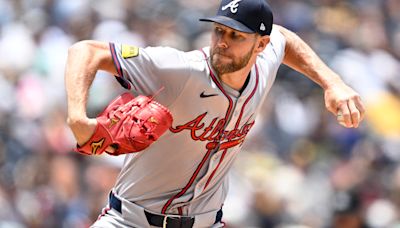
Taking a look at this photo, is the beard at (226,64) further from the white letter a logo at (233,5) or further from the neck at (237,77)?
the white letter a logo at (233,5)

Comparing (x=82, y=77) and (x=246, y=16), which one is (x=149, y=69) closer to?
(x=82, y=77)

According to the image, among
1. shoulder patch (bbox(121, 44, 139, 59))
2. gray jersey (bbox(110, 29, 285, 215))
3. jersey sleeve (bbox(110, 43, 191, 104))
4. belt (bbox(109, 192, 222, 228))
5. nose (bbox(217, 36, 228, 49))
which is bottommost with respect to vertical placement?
belt (bbox(109, 192, 222, 228))

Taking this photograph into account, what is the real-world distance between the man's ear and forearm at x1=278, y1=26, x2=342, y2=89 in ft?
1.36

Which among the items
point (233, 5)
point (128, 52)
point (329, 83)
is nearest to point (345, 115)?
point (329, 83)

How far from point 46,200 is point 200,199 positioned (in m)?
3.49

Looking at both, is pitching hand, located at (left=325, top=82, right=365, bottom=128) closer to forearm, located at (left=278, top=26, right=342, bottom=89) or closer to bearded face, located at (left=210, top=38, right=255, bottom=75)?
forearm, located at (left=278, top=26, right=342, bottom=89)

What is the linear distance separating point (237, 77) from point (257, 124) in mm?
4188

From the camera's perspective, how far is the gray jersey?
4.11 metres

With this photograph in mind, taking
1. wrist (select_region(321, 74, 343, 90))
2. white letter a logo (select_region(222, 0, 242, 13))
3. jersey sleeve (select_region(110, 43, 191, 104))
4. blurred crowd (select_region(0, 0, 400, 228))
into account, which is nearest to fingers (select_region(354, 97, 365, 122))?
wrist (select_region(321, 74, 343, 90))

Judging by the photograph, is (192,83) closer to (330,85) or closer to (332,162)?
(330,85)

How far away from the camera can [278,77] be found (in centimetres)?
951

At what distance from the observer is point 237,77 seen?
439 centimetres

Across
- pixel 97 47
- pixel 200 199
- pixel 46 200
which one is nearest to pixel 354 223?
pixel 46 200

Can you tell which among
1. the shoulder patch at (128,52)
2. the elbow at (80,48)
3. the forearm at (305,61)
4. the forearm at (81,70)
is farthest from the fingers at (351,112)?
the elbow at (80,48)
